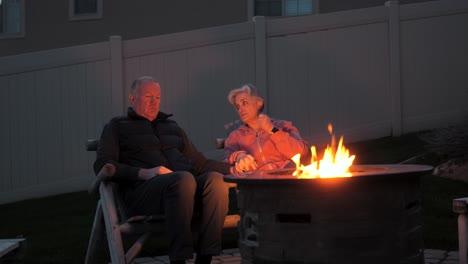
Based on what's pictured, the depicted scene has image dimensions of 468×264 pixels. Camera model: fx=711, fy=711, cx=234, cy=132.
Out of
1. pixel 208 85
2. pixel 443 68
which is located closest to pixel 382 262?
pixel 208 85

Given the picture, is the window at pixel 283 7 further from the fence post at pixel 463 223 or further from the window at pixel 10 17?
the fence post at pixel 463 223

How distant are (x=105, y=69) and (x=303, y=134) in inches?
113

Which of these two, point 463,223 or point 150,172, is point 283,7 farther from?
point 463,223

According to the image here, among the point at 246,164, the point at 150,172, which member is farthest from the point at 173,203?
the point at 246,164

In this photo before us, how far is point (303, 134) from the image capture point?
32.5 ft

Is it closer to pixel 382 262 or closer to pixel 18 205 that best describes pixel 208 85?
pixel 18 205

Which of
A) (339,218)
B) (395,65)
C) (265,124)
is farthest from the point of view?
(395,65)

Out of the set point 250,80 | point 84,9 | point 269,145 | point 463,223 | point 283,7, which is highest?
point 84,9

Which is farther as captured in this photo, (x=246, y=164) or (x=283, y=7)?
(x=283, y=7)

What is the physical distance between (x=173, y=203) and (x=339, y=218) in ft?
3.54

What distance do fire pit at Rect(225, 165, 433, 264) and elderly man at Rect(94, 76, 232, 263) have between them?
0.71 metres

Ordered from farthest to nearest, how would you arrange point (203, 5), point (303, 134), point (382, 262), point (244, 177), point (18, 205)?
point (203, 5) → point (303, 134) → point (18, 205) → point (244, 177) → point (382, 262)

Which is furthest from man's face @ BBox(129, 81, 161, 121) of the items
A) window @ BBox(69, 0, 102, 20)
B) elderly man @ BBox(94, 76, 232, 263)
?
window @ BBox(69, 0, 102, 20)

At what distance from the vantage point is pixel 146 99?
4543mm
